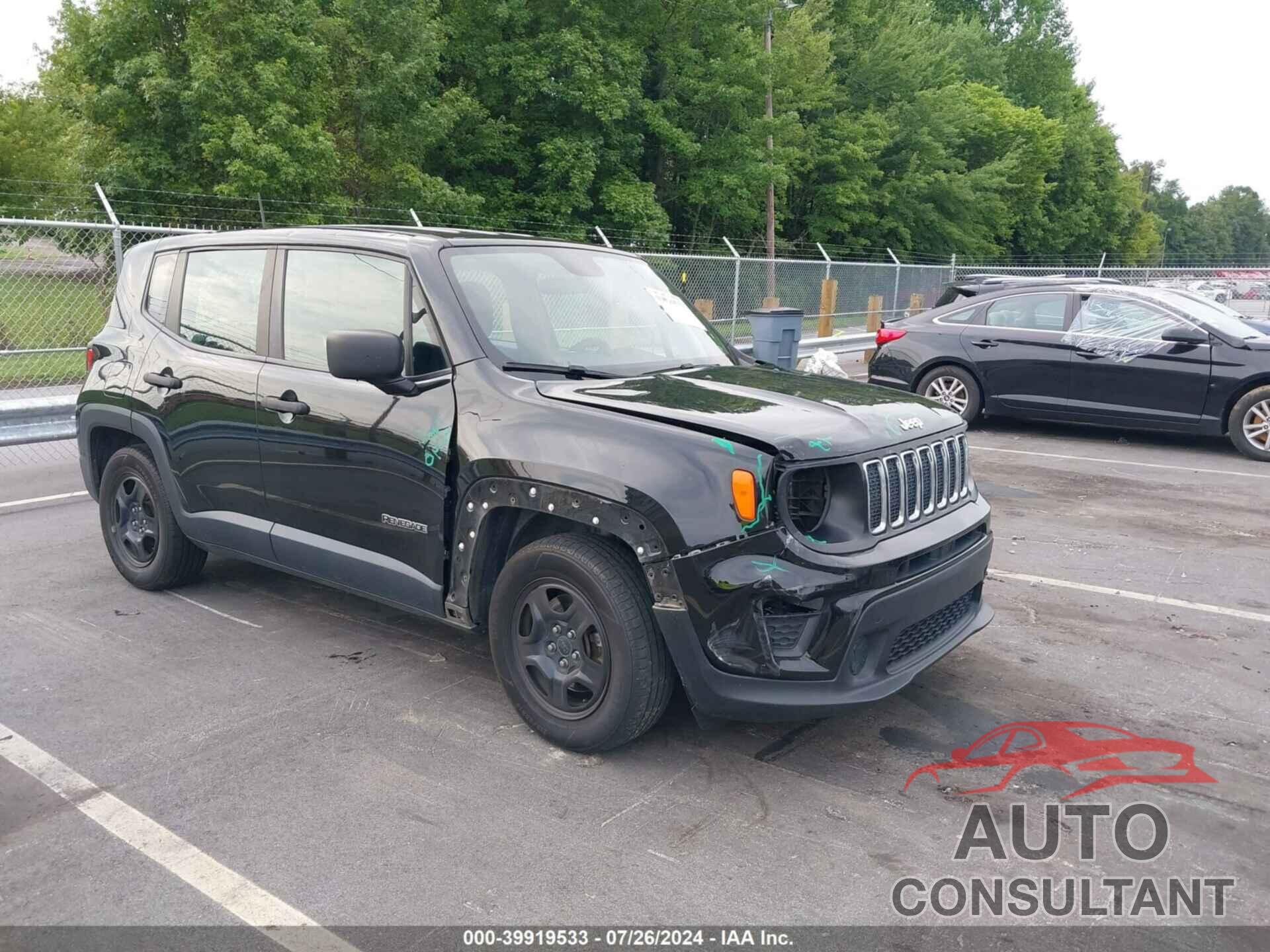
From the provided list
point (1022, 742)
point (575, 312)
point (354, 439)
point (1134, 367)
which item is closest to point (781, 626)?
point (1022, 742)

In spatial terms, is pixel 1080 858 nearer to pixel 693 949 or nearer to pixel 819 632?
pixel 819 632

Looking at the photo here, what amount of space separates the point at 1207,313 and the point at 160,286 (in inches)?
381

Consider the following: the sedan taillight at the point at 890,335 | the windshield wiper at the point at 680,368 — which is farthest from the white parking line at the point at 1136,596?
the sedan taillight at the point at 890,335

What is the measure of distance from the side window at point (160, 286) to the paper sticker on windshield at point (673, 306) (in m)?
2.48

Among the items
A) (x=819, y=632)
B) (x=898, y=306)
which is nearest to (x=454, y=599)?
(x=819, y=632)

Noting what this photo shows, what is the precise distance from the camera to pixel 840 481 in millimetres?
3578

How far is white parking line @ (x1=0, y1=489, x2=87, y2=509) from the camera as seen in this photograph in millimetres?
7922

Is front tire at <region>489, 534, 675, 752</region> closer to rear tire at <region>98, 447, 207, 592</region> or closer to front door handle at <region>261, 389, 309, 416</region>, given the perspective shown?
front door handle at <region>261, 389, 309, 416</region>

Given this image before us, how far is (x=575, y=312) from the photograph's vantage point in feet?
14.7

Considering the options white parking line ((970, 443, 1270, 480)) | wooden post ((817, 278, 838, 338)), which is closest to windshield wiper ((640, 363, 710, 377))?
white parking line ((970, 443, 1270, 480))

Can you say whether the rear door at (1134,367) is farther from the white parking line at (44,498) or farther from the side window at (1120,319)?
the white parking line at (44,498)

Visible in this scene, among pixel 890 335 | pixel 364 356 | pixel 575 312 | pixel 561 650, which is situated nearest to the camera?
pixel 561 650

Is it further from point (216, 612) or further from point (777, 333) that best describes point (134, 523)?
point (777, 333)

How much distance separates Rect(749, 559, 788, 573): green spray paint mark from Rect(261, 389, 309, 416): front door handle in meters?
2.17
